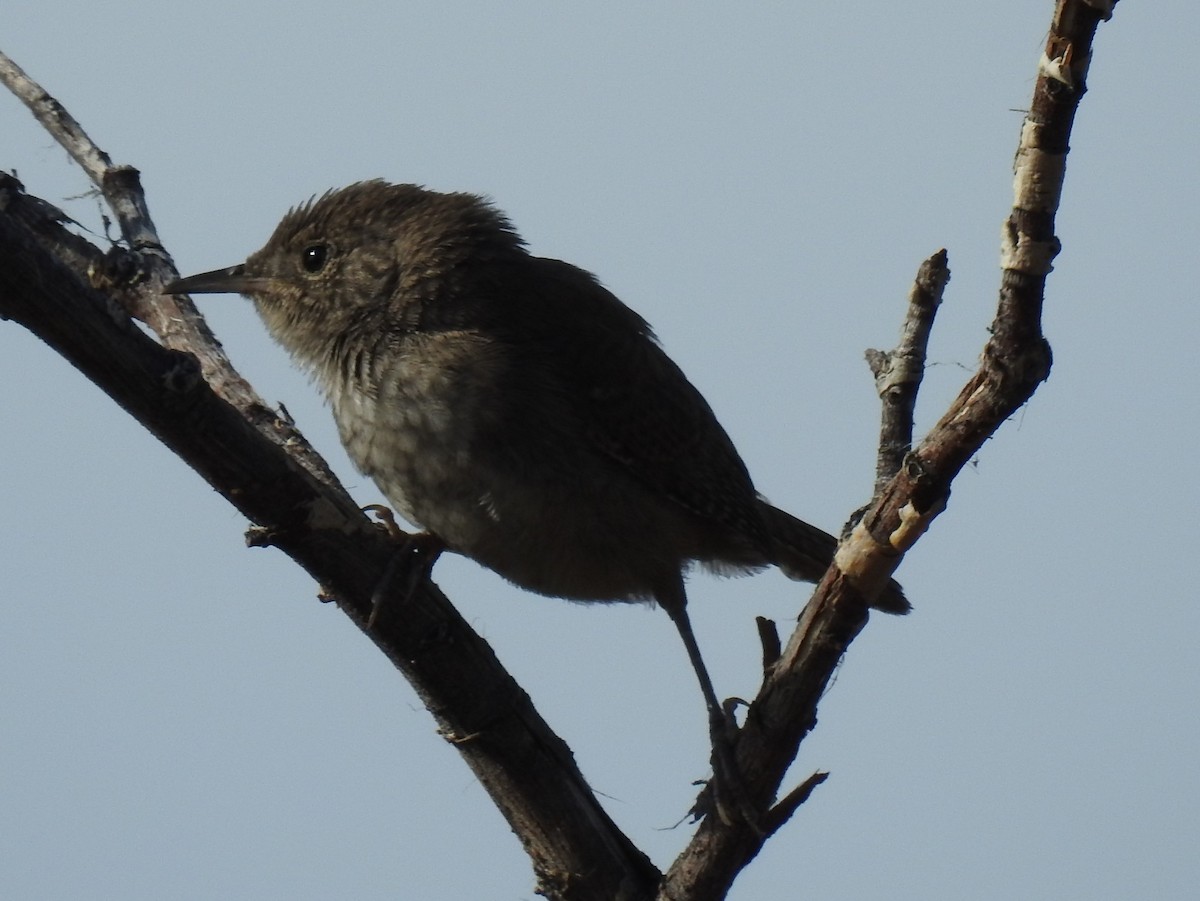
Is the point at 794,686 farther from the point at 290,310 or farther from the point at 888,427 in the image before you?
the point at 290,310

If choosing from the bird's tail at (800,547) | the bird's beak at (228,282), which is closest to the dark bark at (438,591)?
the bird's beak at (228,282)

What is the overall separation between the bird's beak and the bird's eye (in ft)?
0.46

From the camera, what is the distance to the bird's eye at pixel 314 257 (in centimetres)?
480

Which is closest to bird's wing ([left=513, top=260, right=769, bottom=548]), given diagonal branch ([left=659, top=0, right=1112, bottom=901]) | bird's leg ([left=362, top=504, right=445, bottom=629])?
bird's leg ([left=362, top=504, right=445, bottom=629])

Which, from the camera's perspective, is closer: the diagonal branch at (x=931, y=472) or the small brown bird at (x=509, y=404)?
the diagonal branch at (x=931, y=472)

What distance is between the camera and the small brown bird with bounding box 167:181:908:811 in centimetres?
414

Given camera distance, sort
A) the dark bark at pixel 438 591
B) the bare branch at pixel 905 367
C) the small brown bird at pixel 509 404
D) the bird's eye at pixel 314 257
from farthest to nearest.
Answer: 1. the bird's eye at pixel 314 257
2. the small brown bird at pixel 509 404
3. the bare branch at pixel 905 367
4. the dark bark at pixel 438 591

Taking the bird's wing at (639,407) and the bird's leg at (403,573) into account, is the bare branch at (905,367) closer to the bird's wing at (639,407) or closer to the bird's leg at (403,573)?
the bird's wing at (639,407)

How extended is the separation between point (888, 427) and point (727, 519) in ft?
2.44

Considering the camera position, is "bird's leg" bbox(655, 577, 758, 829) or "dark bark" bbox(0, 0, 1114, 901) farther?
"bird's leg" bbox(655, 577, 758, 829)

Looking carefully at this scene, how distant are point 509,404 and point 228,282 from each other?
1.27 m

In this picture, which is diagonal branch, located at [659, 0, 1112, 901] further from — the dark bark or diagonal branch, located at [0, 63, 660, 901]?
diagonal branch, located at [0, 63, 660, 901]

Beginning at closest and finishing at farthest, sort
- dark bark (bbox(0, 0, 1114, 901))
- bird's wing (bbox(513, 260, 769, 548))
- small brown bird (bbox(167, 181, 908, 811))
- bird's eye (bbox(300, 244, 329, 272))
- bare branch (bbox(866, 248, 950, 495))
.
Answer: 1. dark bark (bbox(0, 0, 1114, 901))
2. bare branch (bbox(866, 248, 950, 495))
3. small brown bird (bbox(167, 181, 908, 811))
4. bird's wing (bbox(513, 260, 769, 548))
5. bird's eye (bbox(300, 244, 329, 272))

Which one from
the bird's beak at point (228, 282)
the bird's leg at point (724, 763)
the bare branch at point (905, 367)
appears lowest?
the bird's leg at point (724, 763)
